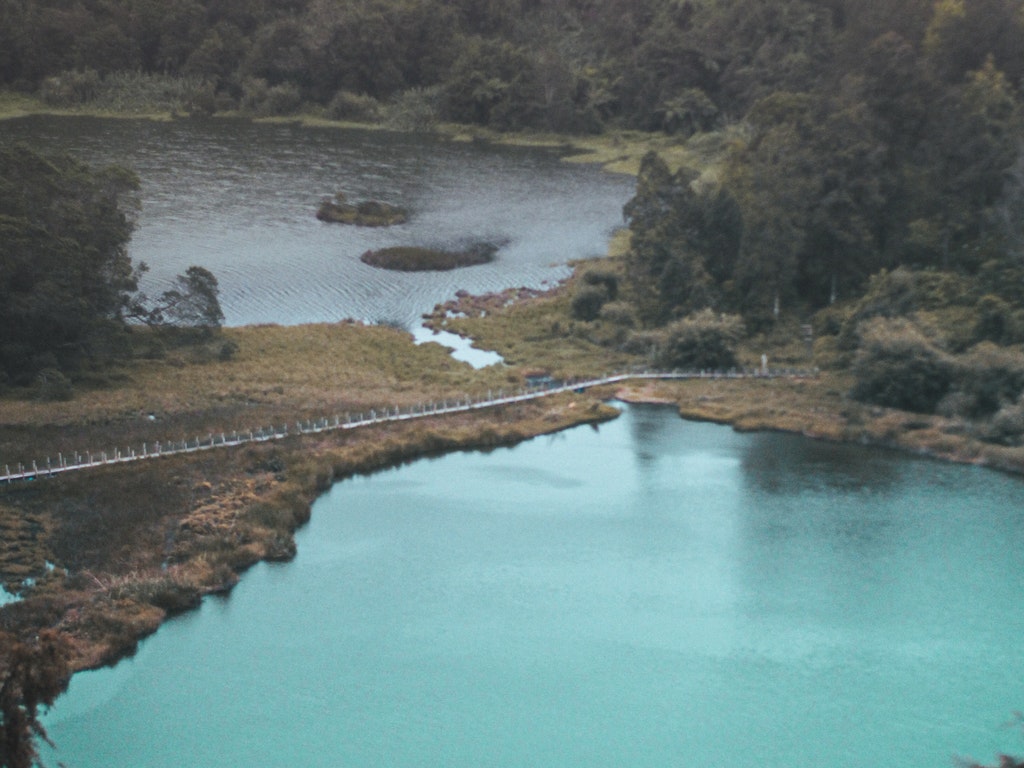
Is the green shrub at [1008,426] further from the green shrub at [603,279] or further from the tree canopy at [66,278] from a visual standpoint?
the tree canopy at [66,278]

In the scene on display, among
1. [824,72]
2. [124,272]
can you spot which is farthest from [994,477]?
[824,72]

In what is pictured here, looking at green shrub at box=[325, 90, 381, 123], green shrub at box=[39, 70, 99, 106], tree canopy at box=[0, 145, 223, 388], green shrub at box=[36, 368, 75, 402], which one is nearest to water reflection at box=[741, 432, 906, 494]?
tree canopy at box=[0, 145, 223, 388]

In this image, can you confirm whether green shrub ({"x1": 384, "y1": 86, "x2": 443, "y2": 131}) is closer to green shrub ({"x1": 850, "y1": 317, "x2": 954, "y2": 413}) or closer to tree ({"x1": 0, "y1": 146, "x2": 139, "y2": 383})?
tree ({"x1": 0, "y1": 146, "x2": 139, "y2": 383})

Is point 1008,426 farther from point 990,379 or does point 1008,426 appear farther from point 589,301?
point 589,301

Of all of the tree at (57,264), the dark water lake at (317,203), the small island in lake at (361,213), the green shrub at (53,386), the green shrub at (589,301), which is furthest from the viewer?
→ the small island in lake at (361,213)

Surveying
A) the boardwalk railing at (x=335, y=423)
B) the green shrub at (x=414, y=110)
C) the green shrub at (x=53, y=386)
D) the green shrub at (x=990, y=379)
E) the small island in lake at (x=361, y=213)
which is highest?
the green shrub at (x=414, y=110)

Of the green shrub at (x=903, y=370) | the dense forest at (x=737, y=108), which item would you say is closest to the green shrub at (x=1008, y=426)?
the dense forest at (x=737, y=108)

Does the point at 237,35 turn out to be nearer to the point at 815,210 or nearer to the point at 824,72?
the point at 824,72
